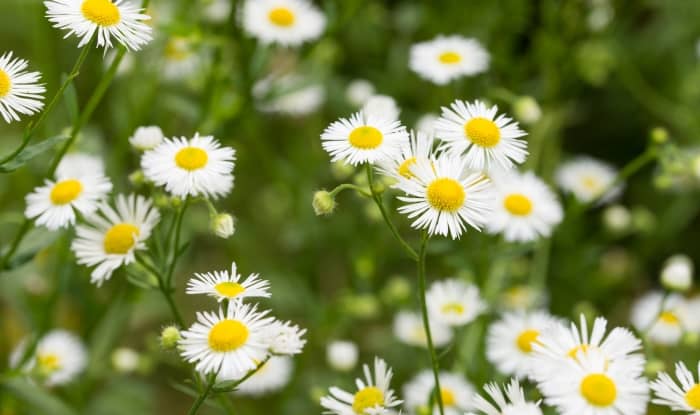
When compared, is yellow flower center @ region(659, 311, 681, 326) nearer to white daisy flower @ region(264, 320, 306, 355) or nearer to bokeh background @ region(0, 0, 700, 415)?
bokeh background @ region(0, 0, 700, 415)

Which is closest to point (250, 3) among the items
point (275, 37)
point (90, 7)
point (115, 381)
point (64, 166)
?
point (275, 37)

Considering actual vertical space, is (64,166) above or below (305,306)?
below

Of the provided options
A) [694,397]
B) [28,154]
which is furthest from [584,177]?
[28,154]

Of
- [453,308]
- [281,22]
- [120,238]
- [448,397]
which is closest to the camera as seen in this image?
[120,238]

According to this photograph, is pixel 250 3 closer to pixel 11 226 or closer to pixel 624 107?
pixel 11 226

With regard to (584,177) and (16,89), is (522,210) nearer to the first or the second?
(584,177)
